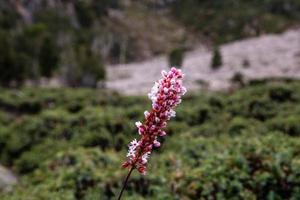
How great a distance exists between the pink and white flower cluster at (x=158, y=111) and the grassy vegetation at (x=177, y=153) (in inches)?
204

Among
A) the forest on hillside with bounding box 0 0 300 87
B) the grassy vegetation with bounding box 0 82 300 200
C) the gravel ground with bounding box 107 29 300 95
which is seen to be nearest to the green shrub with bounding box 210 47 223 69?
the gravel ground with bounding box 107 29 300 95

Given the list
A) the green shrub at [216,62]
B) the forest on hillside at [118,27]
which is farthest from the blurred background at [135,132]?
the forest on hillside at [118,27]

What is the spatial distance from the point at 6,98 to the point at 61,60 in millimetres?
37184

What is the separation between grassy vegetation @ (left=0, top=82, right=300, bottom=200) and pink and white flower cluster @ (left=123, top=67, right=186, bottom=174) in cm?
518

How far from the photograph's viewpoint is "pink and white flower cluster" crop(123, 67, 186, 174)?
429 cm

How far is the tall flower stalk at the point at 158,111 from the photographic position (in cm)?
429

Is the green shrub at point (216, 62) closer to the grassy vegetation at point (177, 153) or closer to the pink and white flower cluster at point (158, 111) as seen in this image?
the grassy vegetation at point (177, 153)

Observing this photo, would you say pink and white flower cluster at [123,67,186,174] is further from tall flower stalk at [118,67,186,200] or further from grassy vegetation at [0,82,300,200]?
grassy vegetation at [0,82,300,200]

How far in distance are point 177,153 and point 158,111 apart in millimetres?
10602

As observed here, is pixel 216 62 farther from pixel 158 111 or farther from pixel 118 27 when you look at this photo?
pixel 158 111

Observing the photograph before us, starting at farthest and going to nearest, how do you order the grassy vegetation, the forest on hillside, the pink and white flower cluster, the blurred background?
the forest on hillside
the blurred background
the grassy vegetation
the pink and white flower cluster

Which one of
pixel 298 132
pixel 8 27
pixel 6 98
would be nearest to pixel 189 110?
pixel 298 132

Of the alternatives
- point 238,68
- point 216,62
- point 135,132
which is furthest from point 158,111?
point 216,62

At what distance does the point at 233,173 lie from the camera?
9.67 m
